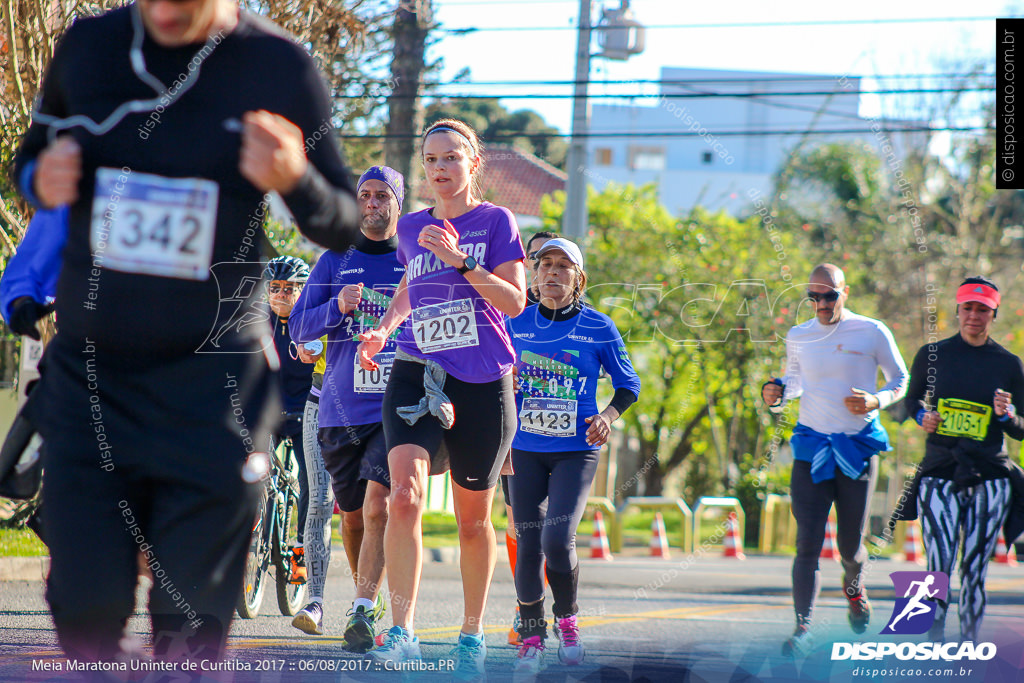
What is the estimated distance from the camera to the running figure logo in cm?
625

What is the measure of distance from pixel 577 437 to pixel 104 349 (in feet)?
12.3

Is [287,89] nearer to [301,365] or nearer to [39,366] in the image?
[39,366]

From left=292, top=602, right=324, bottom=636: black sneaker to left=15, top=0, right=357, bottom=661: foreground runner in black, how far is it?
3.89 metres

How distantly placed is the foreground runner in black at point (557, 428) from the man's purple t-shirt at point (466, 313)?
94 cm

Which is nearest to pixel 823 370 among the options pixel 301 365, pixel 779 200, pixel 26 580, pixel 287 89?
pixel 301 365

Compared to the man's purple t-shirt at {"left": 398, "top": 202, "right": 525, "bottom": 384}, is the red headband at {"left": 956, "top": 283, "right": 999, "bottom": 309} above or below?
above

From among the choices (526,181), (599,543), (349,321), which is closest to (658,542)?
(599,543)

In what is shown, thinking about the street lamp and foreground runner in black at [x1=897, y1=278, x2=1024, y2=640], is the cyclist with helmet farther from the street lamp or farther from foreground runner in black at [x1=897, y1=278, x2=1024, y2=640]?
the street lamp

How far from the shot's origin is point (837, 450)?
21.8 feet

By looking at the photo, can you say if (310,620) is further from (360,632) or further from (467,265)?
(467,265)

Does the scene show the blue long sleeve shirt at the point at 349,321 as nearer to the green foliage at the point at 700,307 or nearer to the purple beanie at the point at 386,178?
the purple beanie at the point at 386,178

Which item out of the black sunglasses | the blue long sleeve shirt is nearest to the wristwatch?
the blue long sleeve shirt


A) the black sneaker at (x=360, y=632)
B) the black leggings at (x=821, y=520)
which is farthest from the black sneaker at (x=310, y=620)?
the black leggings at (x=821, y=520)

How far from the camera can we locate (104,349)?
2412 mm
